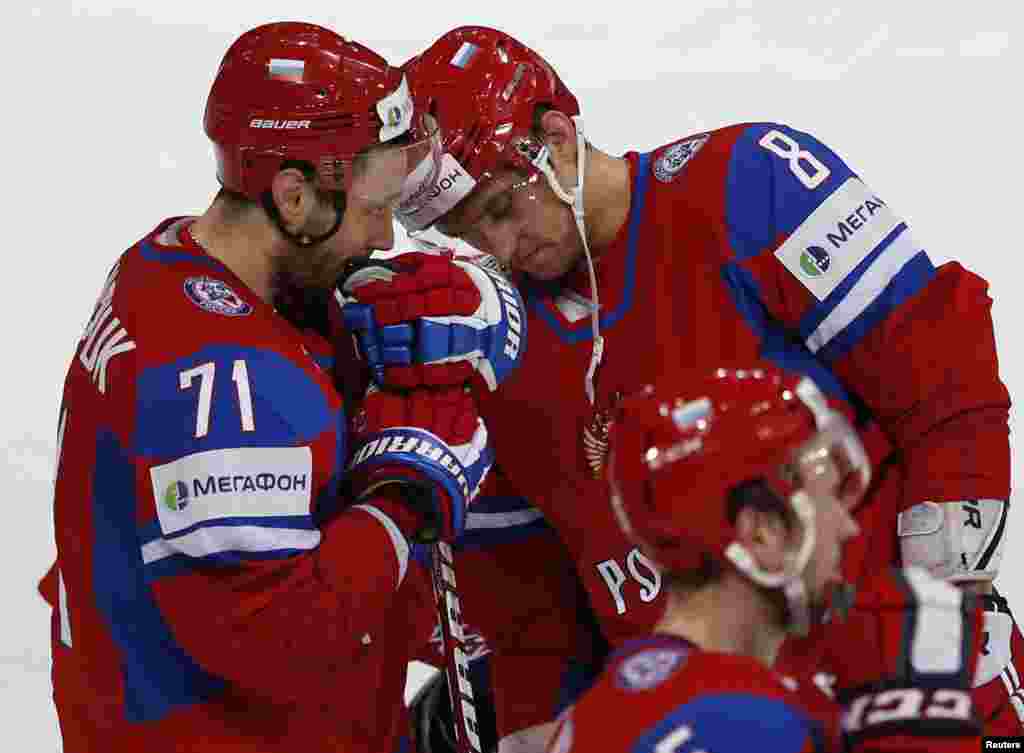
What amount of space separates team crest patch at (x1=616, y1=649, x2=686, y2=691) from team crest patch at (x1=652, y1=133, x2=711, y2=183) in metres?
0.99

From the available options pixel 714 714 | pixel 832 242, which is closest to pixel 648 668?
pixel 714 714

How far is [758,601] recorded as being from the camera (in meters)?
1.71

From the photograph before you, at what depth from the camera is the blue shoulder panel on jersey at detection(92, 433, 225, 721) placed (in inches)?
86.6

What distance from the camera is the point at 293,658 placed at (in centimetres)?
214

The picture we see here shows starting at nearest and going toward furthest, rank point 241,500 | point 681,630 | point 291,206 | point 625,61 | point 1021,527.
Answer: point 681,630 → point 241,500 → point 291,206 → point 1021,527 → point 625,61

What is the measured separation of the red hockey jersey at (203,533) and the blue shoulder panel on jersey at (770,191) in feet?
1.75

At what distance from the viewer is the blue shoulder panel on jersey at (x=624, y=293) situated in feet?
8.35

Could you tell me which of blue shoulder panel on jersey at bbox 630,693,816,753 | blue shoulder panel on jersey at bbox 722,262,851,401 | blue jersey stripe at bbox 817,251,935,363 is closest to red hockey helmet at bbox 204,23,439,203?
blue shoulder panel on jersey at bbox 722,262,851,401

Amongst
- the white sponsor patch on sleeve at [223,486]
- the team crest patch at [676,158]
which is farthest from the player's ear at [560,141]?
the white sponsor patch on sleeve at [223,486]

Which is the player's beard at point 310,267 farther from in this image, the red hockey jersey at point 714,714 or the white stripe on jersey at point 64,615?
the red hockey jersey at point 714,714

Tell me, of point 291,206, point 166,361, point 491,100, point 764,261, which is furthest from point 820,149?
point 166,361

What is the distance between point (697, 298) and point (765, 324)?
0.09 m

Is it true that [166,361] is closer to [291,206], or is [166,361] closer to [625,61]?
[291,206]

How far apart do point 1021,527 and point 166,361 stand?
2.13m
